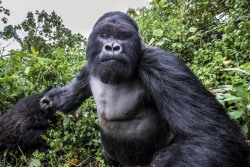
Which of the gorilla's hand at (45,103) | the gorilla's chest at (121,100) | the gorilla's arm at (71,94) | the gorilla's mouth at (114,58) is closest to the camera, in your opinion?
the gorilla's mouth at (114,58)

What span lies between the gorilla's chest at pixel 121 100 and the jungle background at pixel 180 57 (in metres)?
0.70

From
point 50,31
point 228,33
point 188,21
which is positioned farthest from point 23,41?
point 228,33

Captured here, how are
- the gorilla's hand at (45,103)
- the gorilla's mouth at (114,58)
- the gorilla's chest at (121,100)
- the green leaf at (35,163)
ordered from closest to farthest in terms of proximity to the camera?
1. the gorilla's mouth at (114,58)
2. the gorilla's chest at (121,100)
3. the green leaf at (35,163)
4. the gorilla's hand at (45,103)

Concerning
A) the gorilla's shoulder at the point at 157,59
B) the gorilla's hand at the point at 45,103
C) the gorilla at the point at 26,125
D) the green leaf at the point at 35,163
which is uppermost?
the gorilla's shoulder at the point at 157,59

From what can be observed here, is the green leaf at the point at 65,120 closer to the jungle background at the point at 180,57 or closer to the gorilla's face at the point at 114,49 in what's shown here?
the jungle background at the point at 180,57

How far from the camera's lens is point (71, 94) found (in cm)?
352

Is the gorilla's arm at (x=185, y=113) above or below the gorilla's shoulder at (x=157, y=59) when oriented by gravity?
below

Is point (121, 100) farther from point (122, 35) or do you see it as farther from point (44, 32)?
point (44, 32)

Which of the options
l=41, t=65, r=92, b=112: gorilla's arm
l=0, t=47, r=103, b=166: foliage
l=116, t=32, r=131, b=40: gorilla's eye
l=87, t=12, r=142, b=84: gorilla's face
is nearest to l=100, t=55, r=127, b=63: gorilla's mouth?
l=87, t=12, r=142, b=84: gorilla's face

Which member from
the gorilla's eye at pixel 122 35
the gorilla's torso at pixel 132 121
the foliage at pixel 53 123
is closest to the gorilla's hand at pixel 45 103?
the foliage at pixel 53 123

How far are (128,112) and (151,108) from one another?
210mm

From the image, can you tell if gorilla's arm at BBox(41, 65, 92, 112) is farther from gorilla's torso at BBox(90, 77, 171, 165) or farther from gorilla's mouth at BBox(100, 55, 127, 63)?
gorilla's mouth at BBox(100, 55, 127, 63)

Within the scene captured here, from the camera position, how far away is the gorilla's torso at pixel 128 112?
2.71m

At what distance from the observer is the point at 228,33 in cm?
420
